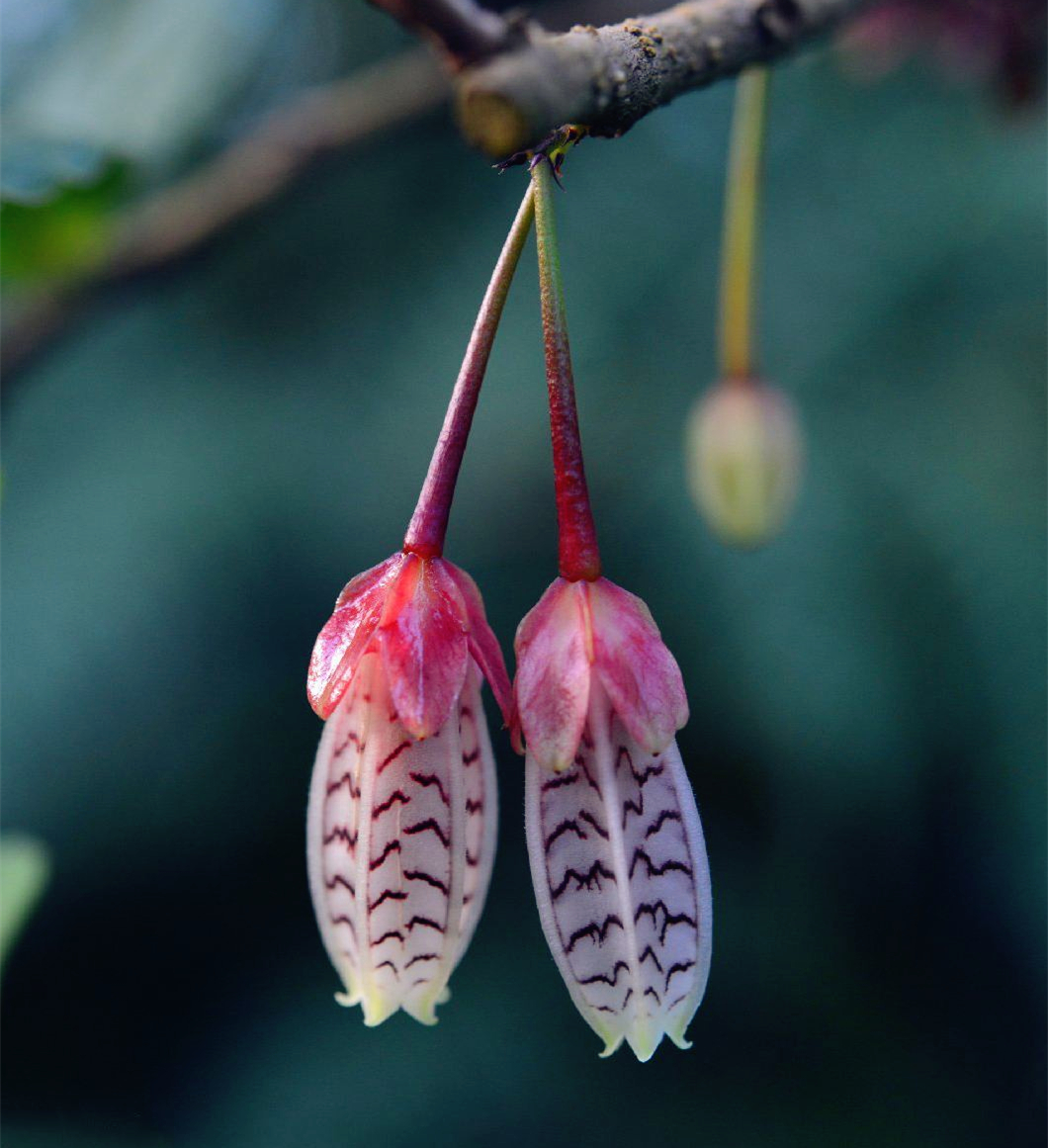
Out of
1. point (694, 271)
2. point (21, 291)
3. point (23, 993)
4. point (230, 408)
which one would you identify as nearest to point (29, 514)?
point (230, 408)

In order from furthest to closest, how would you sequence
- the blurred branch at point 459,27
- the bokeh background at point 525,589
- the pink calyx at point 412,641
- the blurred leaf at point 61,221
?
the bokeh background at point 525,589 → the blurred leaf at point 61,221 → the pink calyx at point 412,641 → the blurred branch at point 459,27

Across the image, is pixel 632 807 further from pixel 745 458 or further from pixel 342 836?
pixel 745 458

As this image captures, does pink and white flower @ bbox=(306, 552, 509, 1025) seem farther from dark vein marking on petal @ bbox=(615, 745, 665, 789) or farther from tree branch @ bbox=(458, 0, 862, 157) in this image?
tree branch @ bbox=(458, 0, 862, 157)

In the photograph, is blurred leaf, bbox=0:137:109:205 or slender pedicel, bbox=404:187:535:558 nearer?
slender pedicel, bbox=404:187:535:558

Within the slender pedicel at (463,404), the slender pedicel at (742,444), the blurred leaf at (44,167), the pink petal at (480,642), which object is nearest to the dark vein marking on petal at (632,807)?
the pink petal at (480,642)

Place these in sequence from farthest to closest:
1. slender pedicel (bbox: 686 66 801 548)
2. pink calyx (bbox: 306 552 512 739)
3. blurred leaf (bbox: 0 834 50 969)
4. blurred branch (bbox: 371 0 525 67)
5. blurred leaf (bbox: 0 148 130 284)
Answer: blurred leaf (bbox: 0 148 130 284) < slender pedicel (bbox: 686 66 801 548) < blurred leaf (bbox: 0 834 50 969) < pink calyx (bbox: 306 552 512 739) < blurred branch (bbox: 371 0 525 67)

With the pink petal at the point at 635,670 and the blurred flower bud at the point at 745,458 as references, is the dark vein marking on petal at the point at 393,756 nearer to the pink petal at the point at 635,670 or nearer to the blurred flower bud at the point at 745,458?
the pink petal at the point at 635,670

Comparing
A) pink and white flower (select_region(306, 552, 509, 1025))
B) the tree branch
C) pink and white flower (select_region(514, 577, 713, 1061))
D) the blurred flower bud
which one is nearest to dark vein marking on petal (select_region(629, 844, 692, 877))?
pink and white flower (select_region(514, 577, 713, 1061))
